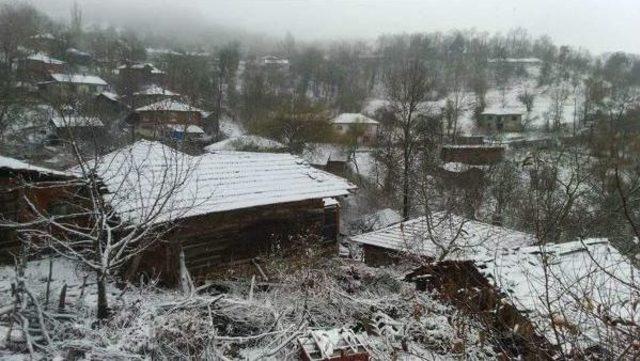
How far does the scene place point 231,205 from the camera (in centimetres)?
1244

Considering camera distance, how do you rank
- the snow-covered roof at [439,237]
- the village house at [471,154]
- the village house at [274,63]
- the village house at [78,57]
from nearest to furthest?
1. the snow-covered roof at [439,237]
2. the village house at [471,154]
3. the village house at [78,57]
4. the village house at [274,63]

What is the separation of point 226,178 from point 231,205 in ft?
4.44

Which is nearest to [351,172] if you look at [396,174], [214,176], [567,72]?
[396,174]

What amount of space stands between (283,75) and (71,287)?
67979 mm

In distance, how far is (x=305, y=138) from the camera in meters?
37.6

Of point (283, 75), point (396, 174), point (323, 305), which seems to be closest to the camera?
point (323, 305)

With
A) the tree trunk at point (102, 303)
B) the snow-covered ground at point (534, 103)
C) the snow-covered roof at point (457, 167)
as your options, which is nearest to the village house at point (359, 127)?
the snow-covered ground at point (534, 103)

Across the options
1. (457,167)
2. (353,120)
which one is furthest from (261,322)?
(353,120)

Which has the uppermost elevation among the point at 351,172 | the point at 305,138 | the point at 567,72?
the point at 567,72

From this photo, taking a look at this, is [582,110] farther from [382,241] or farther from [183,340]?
[183,340]

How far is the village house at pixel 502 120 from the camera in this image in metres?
58.8

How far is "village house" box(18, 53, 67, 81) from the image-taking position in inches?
1737

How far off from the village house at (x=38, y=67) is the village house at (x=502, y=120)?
1895 inches

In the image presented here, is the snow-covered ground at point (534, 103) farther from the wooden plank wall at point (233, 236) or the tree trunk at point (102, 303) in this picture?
the tree trunk at point (102, 303)
